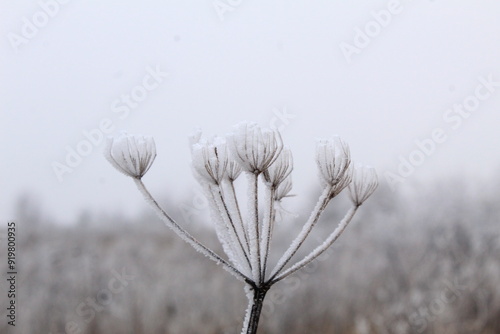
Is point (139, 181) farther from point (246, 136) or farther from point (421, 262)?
point (421, 262)

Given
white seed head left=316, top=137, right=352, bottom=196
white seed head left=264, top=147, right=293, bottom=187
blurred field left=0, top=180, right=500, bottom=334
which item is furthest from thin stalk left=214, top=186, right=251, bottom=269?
blurred field left=0, top=180, right=500, bottom=334

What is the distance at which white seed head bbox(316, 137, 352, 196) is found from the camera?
1.26m

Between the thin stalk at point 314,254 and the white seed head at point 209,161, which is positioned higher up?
the white seed head at point 209,161

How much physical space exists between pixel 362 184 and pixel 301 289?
24.4 ft

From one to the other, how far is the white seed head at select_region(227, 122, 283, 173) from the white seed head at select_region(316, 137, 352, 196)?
0.11 meters

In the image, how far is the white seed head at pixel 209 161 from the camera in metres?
1.18

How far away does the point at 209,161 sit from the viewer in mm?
1190

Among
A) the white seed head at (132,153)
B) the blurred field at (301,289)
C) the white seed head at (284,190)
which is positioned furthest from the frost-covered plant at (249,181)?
the blurred field at (301,289)

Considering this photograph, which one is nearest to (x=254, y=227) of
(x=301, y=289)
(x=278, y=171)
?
(x=278, y=171)

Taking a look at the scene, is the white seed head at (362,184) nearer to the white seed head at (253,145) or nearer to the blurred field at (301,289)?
the white seed head at (253,145)

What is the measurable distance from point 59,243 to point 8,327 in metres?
5.38

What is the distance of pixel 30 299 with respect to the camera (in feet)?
27.0

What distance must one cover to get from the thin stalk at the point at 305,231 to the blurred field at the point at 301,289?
623cm

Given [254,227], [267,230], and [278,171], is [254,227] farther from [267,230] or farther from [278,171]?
[278,171]
